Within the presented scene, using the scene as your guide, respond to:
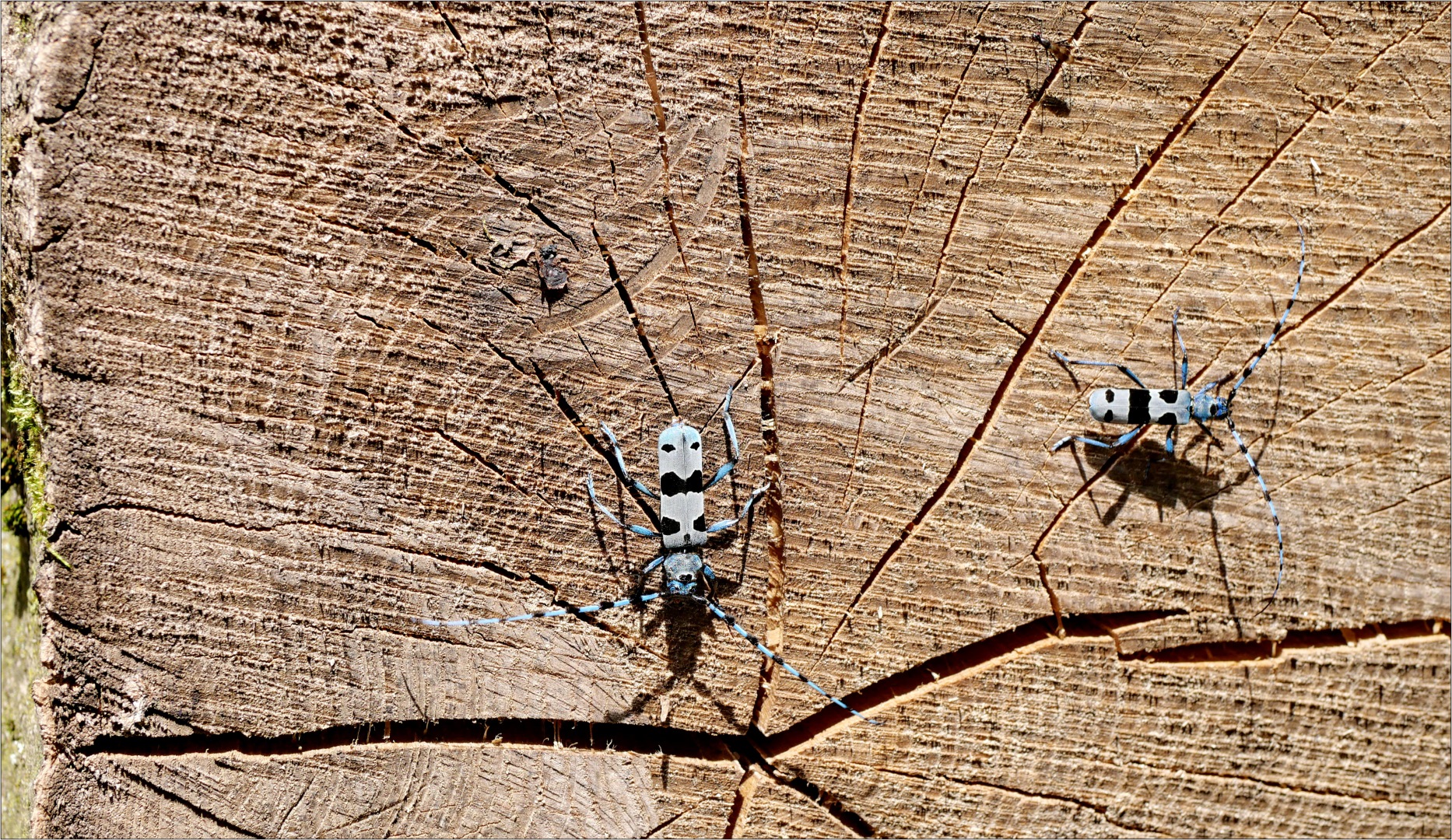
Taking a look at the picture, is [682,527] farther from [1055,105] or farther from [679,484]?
[1055,105]

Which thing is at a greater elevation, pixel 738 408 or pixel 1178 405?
pixel 1178 405

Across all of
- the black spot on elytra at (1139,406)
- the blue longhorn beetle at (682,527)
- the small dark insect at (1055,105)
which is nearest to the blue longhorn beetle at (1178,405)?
the black spot on elytra at (1139,406)

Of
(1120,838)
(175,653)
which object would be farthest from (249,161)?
(1120,838)

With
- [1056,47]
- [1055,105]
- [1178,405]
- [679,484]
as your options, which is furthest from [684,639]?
[1056,47]

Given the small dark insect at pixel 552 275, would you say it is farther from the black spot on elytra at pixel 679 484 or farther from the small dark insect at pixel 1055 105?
the small dark insect at pixel 1055 105

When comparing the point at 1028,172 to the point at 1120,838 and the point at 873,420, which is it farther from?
the point at 1120,838

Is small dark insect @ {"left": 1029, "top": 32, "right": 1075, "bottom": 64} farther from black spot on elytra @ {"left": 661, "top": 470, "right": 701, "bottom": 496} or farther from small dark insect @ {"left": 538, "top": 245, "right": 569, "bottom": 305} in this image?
black spot on elytra @ {"left": 661, "top": 470, "right": 701, "bottom": 496}

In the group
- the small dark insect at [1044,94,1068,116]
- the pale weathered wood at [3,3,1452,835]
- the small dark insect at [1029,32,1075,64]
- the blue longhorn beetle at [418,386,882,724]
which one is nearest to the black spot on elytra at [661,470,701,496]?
the blue longhorn beetle at [418,386,882,724]
